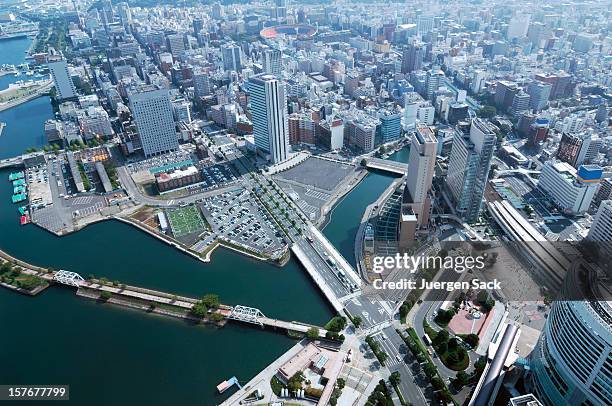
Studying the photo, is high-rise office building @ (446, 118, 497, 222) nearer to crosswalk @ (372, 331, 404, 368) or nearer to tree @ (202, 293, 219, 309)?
crosswalk @ (372, 331, 404, 368)

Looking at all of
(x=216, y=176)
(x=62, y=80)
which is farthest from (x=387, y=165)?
(x=62, y=80)

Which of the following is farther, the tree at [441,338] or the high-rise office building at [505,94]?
the high-rise office building at [505,94]

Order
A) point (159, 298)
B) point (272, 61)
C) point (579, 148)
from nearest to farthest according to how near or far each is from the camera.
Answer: point (159, 298) < point (579, 148) < point (272, 61)

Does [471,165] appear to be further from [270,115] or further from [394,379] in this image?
[270,115]

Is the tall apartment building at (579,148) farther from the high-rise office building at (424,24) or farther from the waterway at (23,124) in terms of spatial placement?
the high-rise office building at (424,24)

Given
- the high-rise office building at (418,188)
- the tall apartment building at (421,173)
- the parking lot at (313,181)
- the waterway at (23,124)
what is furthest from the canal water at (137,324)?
the waterway at (23,124)

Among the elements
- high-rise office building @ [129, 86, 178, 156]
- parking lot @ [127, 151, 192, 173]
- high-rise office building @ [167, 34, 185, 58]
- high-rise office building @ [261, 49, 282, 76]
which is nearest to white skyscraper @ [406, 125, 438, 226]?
parking lot @ [127, 151, 192, 173]
